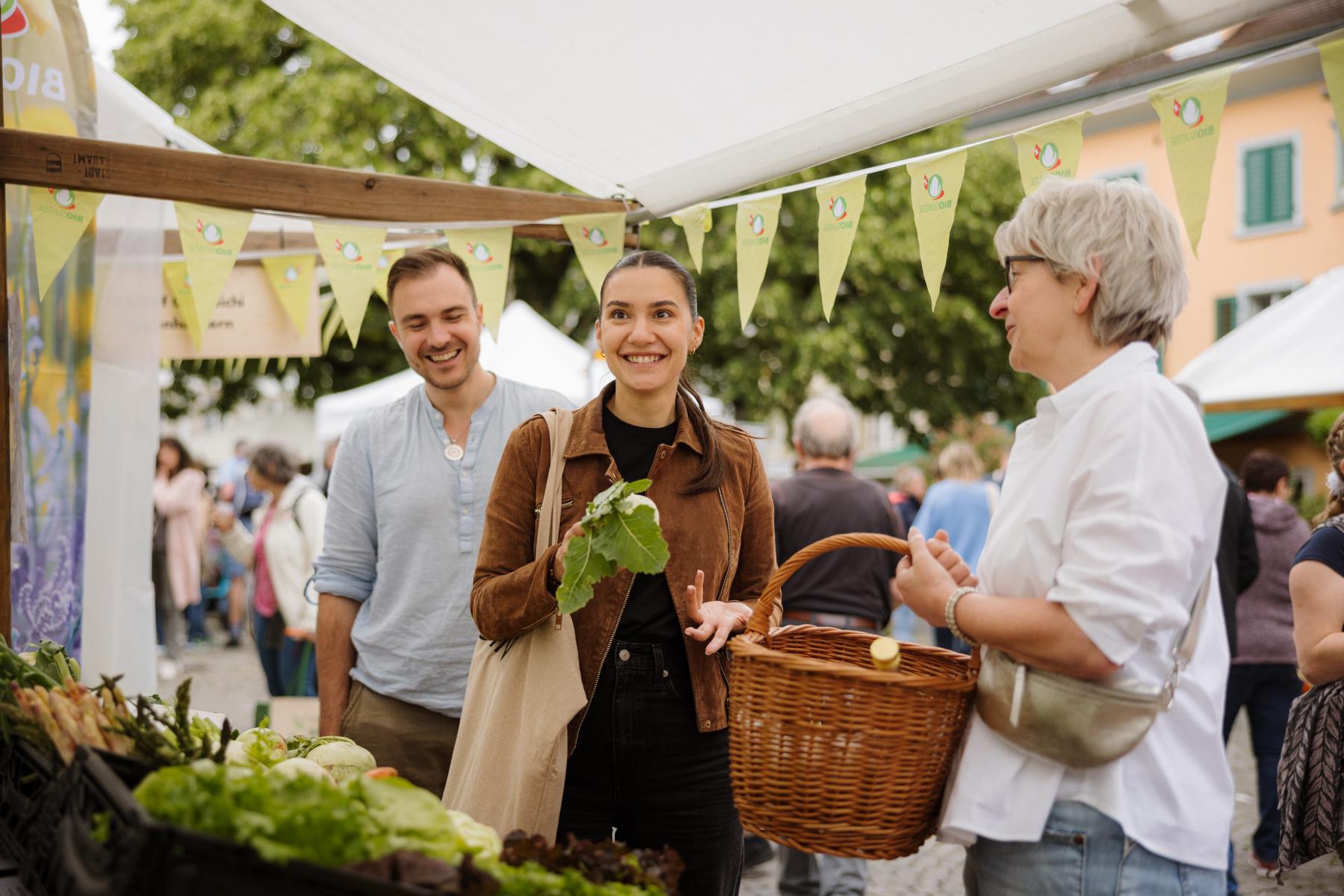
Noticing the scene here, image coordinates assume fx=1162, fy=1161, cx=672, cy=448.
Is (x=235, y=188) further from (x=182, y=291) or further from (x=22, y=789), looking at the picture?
(x=182, y=291)

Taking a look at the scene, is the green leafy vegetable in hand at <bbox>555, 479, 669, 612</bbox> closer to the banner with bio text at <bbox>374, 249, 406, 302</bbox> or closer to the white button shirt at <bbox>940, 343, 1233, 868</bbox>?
the white button shirt at <bbox>940, 343, 1233, 868</bbox>

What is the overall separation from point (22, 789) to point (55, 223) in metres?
1.97

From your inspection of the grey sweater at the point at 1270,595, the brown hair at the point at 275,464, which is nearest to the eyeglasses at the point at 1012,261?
the grey sweater at the point at 1270,595

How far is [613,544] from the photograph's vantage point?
2.10 metres

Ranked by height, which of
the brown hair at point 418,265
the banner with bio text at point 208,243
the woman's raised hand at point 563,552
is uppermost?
the banner with bio text at point 208,243

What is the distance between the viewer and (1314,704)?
11.0ft

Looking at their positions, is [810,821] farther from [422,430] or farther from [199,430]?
[199,430]

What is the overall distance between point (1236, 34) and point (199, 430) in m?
37.1

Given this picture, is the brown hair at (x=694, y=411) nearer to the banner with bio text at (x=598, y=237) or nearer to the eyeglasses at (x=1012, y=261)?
the eyeglasses at (x=1012, y=261)

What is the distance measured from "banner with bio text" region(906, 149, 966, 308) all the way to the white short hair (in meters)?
1.34

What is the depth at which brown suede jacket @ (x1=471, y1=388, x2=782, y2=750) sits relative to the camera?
2.46 metres

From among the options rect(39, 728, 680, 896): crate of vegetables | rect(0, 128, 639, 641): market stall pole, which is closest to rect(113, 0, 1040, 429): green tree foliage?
rect(0, 128, 639, 641): market stall pole

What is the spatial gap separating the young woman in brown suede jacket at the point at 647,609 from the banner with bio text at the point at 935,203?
96 cm

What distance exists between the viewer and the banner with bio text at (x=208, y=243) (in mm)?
3582
